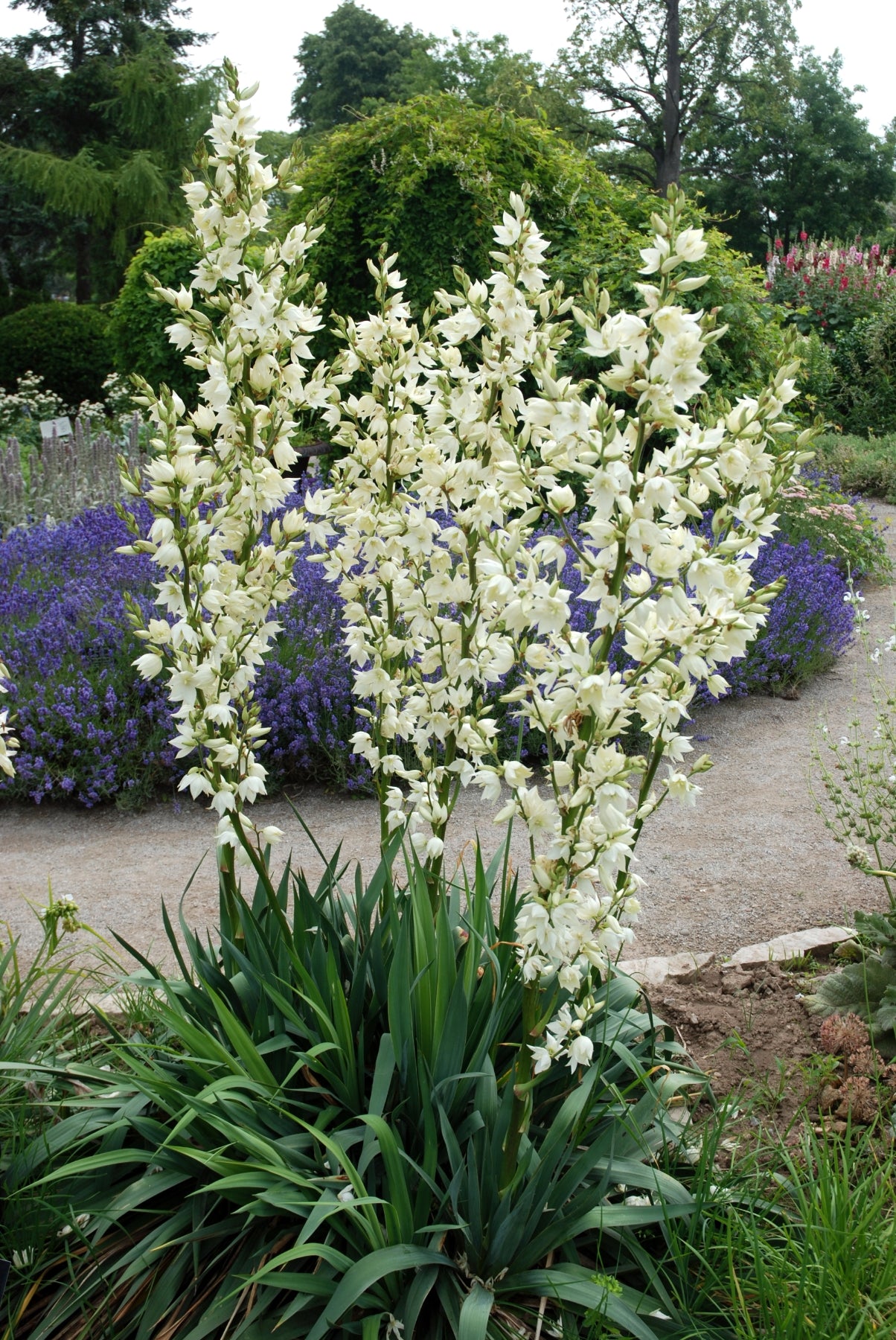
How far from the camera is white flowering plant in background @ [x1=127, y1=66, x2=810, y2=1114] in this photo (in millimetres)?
1506

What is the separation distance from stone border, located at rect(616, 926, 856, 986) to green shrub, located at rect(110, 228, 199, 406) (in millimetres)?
9867

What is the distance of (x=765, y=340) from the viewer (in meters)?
8.71

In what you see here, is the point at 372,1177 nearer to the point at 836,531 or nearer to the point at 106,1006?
the point at 106,1006

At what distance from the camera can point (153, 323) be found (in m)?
12.4

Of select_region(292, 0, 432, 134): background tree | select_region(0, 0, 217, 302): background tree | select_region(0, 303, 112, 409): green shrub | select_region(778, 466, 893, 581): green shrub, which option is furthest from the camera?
select_region(292, 0, 432, 134): background tree

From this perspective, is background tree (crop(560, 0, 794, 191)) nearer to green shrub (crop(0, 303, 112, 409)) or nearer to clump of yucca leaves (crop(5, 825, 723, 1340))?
green shrub (crop(0, 303, 112, 409))

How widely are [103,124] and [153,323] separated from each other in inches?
764

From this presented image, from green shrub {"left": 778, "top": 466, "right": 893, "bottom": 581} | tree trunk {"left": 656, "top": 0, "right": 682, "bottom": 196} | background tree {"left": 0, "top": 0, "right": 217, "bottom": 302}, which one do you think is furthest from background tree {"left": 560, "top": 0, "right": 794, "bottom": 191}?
green shrub {"left": 778, "top": 466, "right": 893, "bottom": 581}

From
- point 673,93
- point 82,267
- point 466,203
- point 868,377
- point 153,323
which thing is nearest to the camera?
point 466,203

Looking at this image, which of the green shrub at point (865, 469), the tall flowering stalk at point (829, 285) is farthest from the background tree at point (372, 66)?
the green shrub at point (865, 469)

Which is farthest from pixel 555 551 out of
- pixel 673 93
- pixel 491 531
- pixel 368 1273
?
pixel 673 93

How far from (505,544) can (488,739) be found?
58 cm

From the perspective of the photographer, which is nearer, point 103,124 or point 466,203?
point 466,203

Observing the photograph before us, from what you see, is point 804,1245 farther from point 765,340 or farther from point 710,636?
point 765,340
